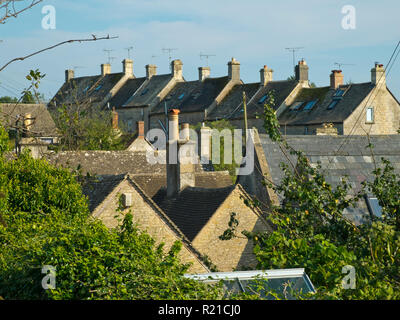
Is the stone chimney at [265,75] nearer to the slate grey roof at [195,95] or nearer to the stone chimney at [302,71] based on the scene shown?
the stone chimney at [302,71]

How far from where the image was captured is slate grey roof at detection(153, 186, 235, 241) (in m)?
23.9

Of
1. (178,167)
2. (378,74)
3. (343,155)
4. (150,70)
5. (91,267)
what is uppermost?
(150,70)

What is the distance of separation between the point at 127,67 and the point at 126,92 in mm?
4071

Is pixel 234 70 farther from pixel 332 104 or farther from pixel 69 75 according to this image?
pixel 69 75

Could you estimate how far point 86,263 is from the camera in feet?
28.8

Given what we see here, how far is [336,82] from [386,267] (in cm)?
5153

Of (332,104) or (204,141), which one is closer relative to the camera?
(204,141)

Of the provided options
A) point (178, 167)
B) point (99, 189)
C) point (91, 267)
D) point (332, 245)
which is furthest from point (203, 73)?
point (91, 267)

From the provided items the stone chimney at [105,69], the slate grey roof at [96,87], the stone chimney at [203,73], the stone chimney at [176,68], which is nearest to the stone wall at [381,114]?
the stone chimney at [203,73]

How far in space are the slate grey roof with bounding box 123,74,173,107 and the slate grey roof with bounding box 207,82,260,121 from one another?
26.8 feet

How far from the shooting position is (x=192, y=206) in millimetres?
25500

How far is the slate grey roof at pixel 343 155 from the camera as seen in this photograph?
19.5 metres

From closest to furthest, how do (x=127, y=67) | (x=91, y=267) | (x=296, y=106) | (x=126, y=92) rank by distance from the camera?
(x=91, y=267), (x=296, y=106), (x=126, y=92), (x=127, y=67)

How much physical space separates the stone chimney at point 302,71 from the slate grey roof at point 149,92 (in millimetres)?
14682
